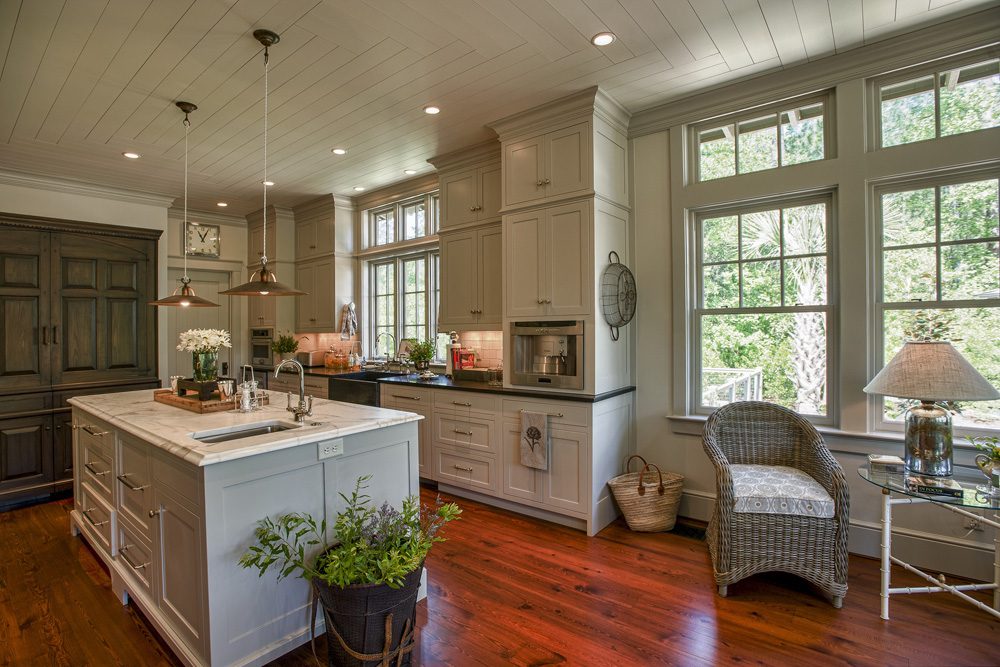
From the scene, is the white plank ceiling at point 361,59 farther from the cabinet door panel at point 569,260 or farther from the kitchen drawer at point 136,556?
the kitchen drawer at point 136,556

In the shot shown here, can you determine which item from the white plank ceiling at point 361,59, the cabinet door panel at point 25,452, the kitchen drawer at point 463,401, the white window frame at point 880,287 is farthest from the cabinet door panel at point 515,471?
the cabinet door panel at point 25,452

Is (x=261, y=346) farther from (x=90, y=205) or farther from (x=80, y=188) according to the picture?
(x=80, y=188)

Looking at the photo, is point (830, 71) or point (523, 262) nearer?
point (830, 71)

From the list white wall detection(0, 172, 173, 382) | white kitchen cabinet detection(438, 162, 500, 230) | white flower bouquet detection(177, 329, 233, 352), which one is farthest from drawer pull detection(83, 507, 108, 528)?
white kitchen cabinet detection(438, 162, 500, 230)

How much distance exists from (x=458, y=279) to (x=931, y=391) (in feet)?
10.9

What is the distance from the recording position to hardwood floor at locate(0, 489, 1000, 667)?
2127 millimetres

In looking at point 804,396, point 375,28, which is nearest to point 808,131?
point 804,396

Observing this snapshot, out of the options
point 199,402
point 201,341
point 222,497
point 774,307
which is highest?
point 774,307

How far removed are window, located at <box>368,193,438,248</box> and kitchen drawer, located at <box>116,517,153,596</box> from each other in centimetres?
358

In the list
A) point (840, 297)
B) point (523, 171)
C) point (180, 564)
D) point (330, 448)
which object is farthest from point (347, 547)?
point (840, 297)

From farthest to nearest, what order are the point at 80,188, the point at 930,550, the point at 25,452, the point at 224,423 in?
the point at 80,188 → the point at 25,452 → the point at 930,550 → the point at 224,423

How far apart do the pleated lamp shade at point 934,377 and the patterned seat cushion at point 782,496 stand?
1.96ft

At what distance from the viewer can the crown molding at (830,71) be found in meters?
2.62

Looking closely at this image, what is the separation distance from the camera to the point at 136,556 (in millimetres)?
2457
